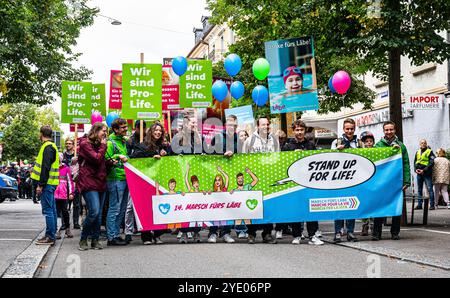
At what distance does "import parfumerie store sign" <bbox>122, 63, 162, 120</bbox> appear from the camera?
13312 millimetres

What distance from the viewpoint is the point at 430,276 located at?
24.5 feet

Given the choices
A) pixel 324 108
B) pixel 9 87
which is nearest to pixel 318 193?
pixel 324 108

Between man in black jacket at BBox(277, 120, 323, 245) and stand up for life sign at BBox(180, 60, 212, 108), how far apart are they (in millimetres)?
5179

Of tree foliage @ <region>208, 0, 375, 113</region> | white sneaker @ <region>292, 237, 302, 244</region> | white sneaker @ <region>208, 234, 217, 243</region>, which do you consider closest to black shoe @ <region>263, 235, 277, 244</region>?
white sneaker @ <region>292, 237, 302, 244</region>

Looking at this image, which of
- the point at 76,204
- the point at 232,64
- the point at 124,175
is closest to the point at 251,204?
the point at 124,175

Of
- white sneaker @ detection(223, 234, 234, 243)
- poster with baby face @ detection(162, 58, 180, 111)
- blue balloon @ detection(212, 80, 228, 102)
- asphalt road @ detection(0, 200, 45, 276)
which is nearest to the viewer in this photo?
asphalt road @ detection(0, 200, 45, 276)

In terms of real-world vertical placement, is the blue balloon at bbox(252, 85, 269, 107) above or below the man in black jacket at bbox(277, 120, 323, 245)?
above

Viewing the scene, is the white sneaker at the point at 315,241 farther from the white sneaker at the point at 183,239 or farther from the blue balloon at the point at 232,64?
the blue balloon at the point at 232,64

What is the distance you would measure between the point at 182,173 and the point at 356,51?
16.4ft

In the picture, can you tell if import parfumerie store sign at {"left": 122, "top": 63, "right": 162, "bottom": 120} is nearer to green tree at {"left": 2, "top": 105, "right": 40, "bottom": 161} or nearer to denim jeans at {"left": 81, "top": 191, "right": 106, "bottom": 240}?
denim jeans at {"left": 81, "top": 191, "right": 106, "bottom": 240}

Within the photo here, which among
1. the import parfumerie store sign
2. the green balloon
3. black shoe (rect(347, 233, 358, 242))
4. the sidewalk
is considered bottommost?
the sidewalk

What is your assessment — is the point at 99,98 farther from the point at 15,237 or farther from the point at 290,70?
the point at 290,70

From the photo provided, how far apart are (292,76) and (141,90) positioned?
2.89 m
